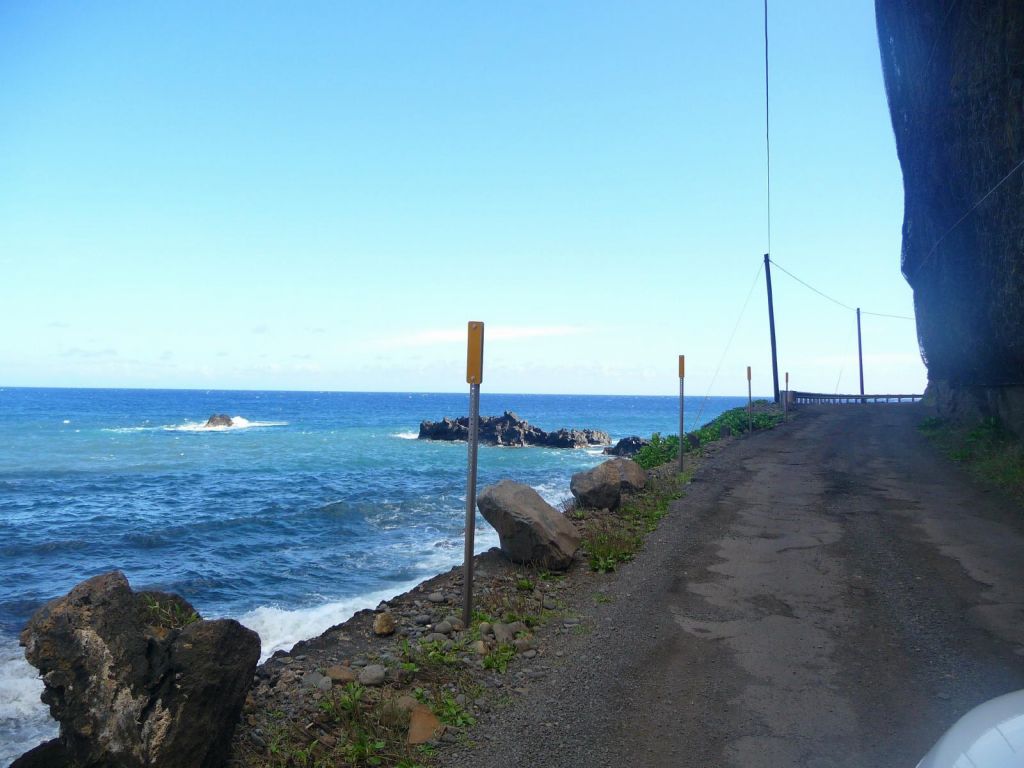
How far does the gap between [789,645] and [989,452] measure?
529 inches

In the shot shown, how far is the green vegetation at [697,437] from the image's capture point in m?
20.4

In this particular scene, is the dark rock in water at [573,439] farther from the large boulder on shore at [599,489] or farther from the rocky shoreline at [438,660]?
the rocky shoreline at [438,660]

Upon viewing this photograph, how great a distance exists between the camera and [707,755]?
15.8 feet

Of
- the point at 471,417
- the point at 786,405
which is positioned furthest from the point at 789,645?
the point at 786,405

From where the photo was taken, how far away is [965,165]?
47.3ft

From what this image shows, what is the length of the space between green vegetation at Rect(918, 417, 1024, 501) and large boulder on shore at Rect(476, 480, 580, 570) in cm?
858

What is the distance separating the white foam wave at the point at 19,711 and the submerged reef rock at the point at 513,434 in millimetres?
45857

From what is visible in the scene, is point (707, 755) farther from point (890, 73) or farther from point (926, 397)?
point (926, 397)

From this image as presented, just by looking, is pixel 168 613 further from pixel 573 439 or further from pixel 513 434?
pixel 513 434

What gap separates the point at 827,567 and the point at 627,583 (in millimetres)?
2560

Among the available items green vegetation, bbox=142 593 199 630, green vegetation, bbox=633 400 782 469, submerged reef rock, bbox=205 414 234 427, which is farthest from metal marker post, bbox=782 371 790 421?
submerged reef rock, bbox=205 414 234 427

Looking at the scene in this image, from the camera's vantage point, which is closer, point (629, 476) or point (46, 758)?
point (46, 758)

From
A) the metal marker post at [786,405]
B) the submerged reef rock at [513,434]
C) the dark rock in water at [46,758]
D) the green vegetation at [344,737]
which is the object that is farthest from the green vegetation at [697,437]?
the submerged reef rock at [513,434]

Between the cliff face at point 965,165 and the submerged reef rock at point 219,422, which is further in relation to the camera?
the submerged reef rock at point 219,422
